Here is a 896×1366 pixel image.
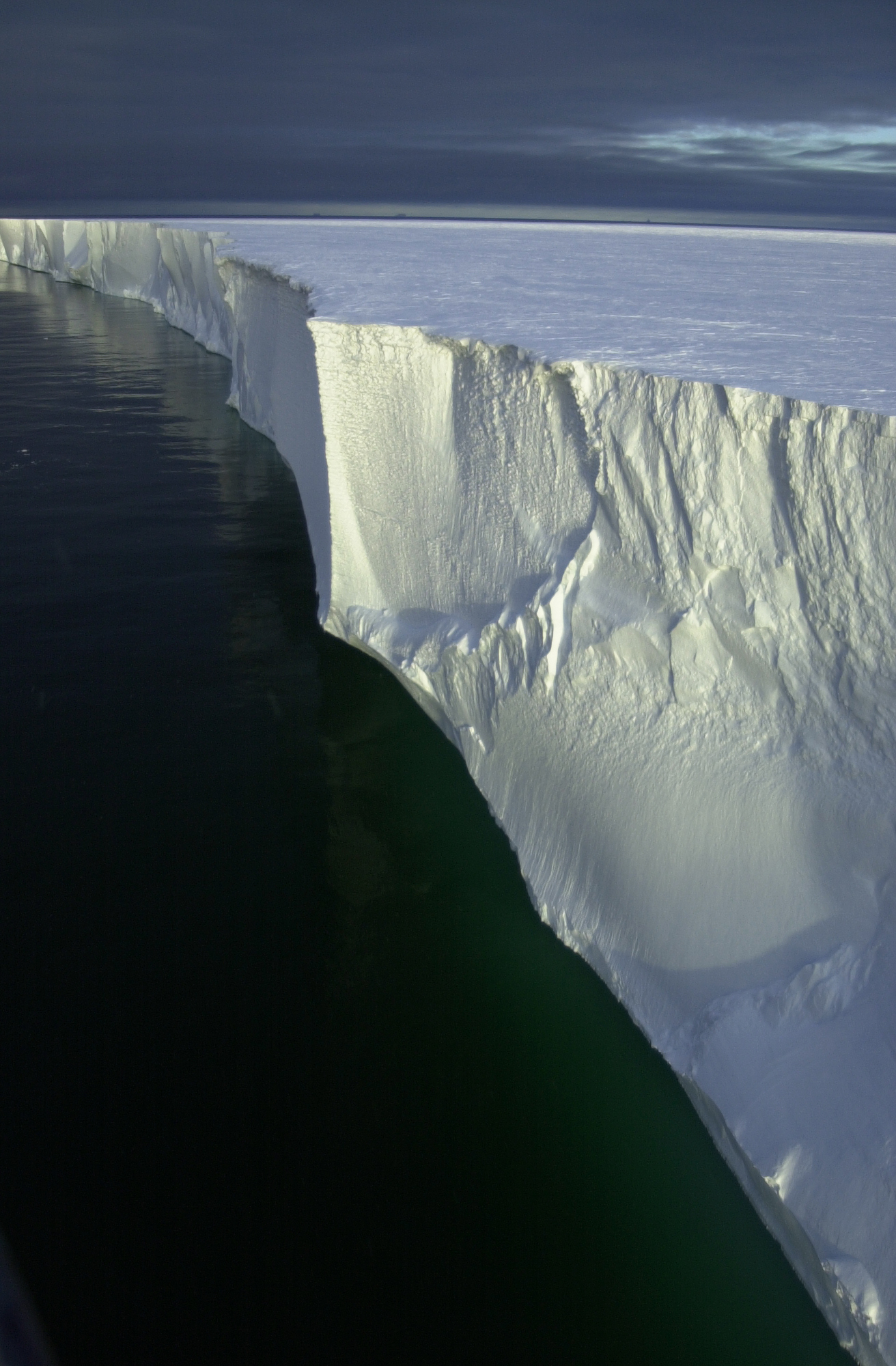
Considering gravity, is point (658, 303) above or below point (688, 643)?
above

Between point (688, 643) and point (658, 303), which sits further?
point (658, 303)

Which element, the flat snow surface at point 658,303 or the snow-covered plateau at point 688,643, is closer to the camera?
the snow-covered plateau at point 688,643

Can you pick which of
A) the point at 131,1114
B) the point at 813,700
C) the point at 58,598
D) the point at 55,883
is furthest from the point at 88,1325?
the point at 58,598

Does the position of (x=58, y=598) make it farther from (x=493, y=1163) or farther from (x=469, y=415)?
(x=493, y=1163)

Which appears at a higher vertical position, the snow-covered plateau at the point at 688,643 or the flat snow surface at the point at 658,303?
the flat snow surface at the point at 658,303
